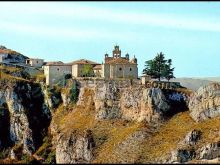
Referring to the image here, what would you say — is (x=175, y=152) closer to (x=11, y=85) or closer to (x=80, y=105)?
(x=80, y=105)

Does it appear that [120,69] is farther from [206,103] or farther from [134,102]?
[206,103]

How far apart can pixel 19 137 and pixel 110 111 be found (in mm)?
20238

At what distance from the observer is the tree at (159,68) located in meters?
193

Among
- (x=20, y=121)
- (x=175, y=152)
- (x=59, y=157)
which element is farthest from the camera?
(x=20, y=121)

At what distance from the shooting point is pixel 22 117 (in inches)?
7643

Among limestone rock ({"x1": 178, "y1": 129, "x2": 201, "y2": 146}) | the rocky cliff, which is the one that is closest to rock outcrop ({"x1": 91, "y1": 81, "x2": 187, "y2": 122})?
the rocky cliff

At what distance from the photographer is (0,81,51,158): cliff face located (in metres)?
191

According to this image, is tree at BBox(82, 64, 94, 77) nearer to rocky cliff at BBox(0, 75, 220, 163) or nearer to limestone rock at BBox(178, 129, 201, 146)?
rocky cliff at BBox(0, 75, 220, 163)

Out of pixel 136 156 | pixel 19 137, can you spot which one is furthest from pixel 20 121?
pixel 136 156

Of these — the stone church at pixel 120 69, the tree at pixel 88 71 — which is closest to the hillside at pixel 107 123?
the tree at pixel 88 71

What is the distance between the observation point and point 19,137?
192 metres

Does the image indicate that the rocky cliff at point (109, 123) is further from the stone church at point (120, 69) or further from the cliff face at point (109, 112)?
the stone church at point (120, 69)

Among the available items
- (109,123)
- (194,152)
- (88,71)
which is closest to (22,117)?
(88,71)

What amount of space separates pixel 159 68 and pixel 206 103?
1773cm
